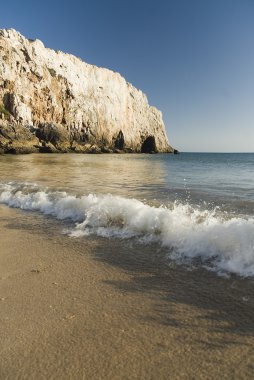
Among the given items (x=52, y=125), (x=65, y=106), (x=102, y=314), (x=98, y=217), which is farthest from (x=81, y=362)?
(x=65, y=106)

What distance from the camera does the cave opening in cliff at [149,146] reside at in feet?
373

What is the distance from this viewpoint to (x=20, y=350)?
2.81 m

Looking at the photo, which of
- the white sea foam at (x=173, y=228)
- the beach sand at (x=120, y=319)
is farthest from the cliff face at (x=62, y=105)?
the beach sand at (x=120, y=319)

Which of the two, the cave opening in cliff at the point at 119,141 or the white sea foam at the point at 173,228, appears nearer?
the white sea foam at the point at 173,228

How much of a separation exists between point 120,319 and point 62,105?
86.4 m

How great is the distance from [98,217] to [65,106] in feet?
271

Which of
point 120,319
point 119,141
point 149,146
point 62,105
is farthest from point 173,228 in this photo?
point 149,146

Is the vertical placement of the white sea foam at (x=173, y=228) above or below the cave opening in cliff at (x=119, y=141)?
below

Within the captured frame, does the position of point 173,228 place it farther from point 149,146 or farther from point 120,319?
point 149,146

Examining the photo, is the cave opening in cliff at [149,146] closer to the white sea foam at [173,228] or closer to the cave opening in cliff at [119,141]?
the cave opening in cliff at [119,141]

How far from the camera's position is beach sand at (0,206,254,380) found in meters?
2.61

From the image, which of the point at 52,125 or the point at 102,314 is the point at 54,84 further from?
the point at 102,314

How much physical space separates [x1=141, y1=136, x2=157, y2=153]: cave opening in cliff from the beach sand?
110m

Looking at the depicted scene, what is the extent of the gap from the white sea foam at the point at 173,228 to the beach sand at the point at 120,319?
484 mm
